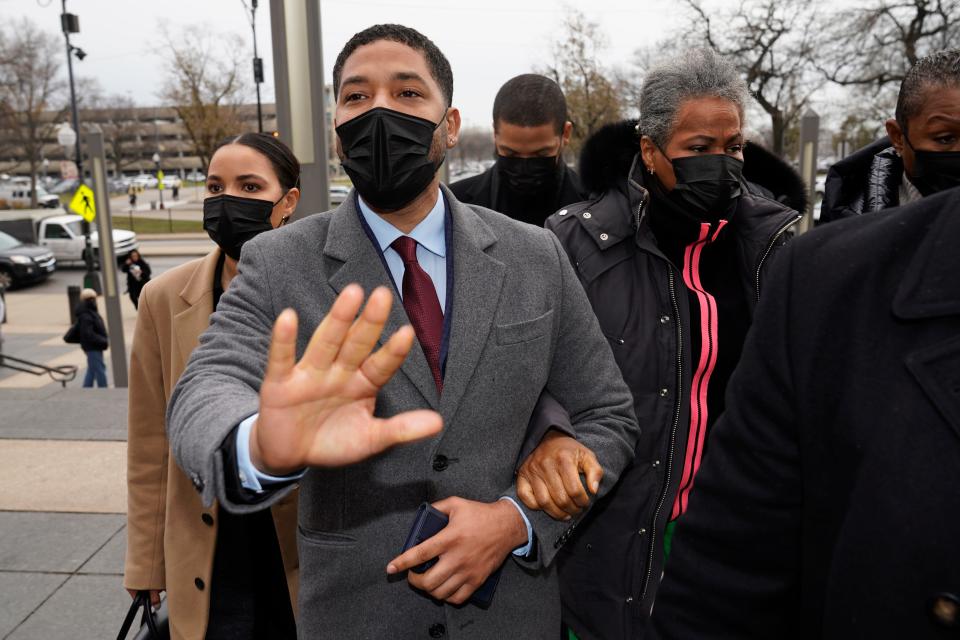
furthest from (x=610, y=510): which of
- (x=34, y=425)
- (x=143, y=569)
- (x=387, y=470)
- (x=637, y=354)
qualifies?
(x=34, y=425)

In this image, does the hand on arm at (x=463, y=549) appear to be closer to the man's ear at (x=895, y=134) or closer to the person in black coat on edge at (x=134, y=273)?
the man's ear at (x=895, y=134)

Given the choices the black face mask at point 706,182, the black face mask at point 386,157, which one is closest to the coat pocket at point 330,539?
the black face mask at point 386,157

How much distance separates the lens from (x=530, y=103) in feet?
11.8

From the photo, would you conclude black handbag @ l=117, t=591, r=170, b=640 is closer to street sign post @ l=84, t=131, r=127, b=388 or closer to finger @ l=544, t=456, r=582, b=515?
finger @ l=544, t=456, r=582, b=515

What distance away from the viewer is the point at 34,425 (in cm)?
659

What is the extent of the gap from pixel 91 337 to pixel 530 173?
7.99 metres

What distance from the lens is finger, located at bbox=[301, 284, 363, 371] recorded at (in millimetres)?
1088

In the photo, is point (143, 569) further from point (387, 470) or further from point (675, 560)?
point (675, 560)

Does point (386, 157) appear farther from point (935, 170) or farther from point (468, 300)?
point (935, 170)

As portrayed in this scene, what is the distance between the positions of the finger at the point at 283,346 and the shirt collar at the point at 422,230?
2.36 feet

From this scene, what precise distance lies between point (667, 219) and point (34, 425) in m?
6.28

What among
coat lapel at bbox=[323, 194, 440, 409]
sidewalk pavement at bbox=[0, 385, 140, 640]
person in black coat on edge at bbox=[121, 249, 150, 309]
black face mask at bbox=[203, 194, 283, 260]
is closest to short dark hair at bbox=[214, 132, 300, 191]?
black face mask at bbox=[203, 194, 283, 260]

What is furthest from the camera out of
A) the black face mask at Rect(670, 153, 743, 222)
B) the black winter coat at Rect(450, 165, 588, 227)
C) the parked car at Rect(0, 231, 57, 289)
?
the parked car at Rect(0, 231, 57, 289)

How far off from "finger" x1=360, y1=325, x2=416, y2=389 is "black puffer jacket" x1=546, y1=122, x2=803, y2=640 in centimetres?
121
